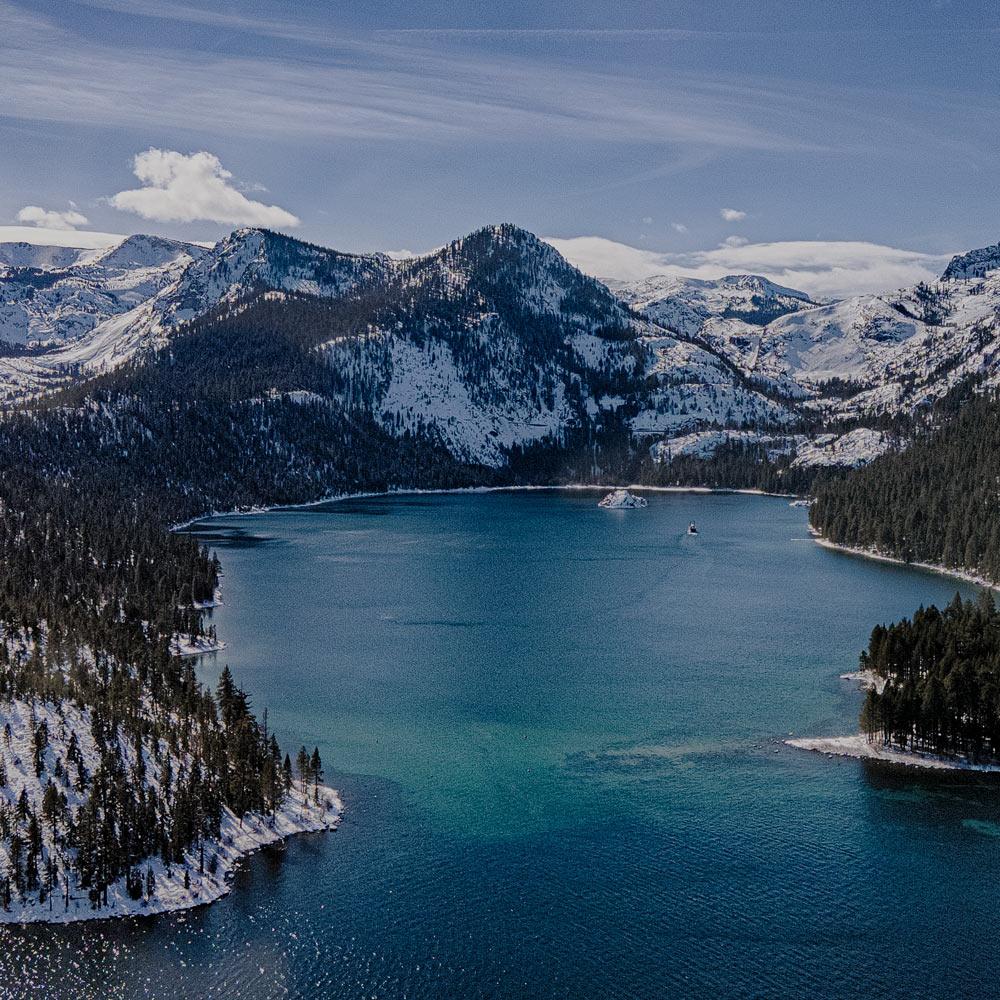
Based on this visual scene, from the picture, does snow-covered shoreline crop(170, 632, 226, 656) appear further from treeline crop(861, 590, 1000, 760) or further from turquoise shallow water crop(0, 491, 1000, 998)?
treeline crop(861, 590, 1000, 760)

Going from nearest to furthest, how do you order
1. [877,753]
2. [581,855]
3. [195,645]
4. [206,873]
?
1. [206,873]
2. [581,855]
3. [877,753]
4. [195,645]

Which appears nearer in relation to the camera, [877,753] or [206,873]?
[206,873]

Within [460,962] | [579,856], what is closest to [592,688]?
[579,856]

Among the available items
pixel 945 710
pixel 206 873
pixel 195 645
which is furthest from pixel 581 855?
pixel 195 645

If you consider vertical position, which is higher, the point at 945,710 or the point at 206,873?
the point at 945,710

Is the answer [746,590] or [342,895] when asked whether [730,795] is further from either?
[746,590]

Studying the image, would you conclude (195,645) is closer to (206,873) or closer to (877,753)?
(206,873)

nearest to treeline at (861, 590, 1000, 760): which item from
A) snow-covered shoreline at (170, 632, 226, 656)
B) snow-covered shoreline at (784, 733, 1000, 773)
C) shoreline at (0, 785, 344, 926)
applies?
snow-covered shoreline at (784, 733, 1000, 773)
